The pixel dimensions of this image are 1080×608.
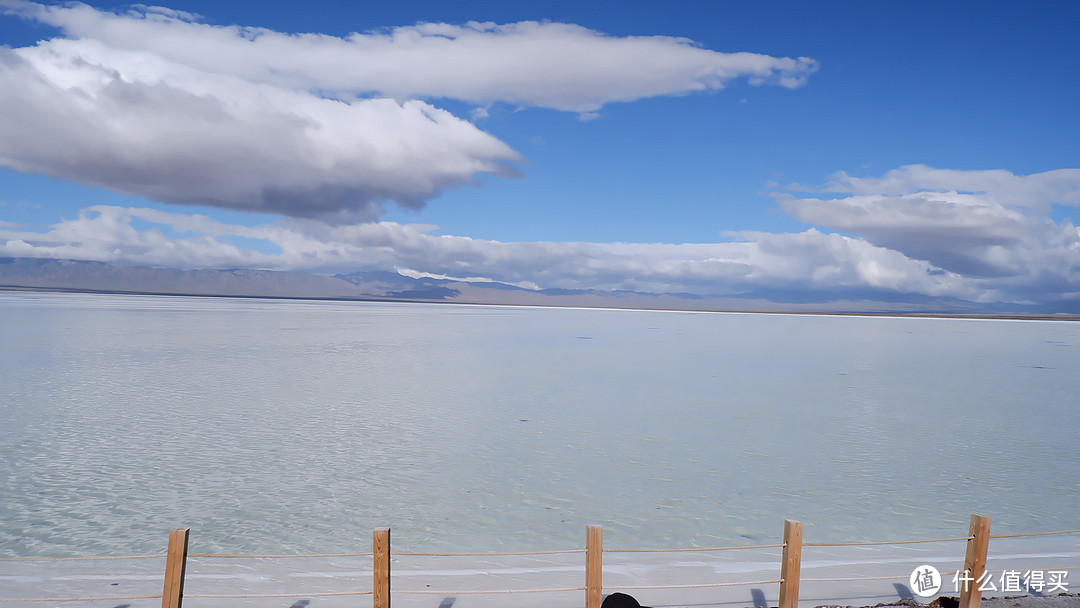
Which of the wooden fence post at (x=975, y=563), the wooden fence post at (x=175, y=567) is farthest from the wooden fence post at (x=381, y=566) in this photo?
the wooden fence post at (x=975, y=563)

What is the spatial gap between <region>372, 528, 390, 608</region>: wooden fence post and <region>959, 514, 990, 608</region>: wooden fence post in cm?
598

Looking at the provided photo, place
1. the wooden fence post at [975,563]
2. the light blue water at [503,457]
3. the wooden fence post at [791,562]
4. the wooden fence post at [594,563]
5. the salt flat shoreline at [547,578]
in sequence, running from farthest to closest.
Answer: the light blue water at [503,457], the salt flat shoreline at [547,578], the wooden fence post at [975,563], the wooden fence post at [791,562], the wooden fence post at [594,563]

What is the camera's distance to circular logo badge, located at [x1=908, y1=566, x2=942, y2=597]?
819 cm

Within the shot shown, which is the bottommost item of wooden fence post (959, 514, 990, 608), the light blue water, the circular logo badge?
the light blue water

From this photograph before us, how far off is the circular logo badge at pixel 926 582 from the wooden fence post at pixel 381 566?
6313 millimetres

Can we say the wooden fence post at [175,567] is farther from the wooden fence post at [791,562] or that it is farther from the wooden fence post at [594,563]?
the wooden fence post at [791,562]

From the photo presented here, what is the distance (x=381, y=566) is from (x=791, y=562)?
4105mm

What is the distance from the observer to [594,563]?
6.50 metres

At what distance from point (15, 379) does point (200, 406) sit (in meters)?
11.8

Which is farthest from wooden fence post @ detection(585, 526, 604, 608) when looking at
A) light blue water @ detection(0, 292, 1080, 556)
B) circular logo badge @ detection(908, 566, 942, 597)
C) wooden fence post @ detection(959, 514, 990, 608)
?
light blue water @ detection(0, 292, 1080, 556)

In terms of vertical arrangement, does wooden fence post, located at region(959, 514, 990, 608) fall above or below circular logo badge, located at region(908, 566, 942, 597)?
above

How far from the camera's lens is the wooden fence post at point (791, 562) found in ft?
21.8

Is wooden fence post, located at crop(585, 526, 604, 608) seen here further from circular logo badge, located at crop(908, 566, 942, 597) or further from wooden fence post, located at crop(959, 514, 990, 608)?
circular logo badge, located at crop(908, 566, 942, 597)

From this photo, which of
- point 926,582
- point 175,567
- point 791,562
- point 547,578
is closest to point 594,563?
point 791,562
